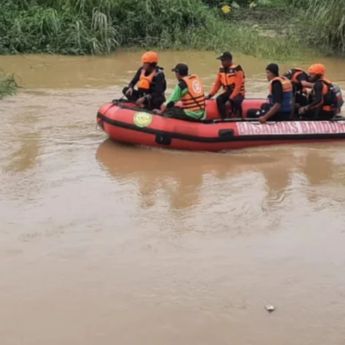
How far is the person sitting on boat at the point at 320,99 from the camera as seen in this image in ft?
31.5

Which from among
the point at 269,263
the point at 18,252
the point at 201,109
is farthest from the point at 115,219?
the point at 201,109

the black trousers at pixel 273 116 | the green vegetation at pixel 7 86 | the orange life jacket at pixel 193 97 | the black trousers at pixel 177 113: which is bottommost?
the green vegetation at pixel 7 86

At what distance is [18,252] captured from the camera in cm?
628

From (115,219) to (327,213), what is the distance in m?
1.99

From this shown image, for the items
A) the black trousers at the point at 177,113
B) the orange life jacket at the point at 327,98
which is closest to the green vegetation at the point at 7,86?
the black trousers at the point at 177,113

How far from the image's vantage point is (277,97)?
941 cm

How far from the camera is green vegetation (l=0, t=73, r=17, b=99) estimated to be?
11836 millimetres

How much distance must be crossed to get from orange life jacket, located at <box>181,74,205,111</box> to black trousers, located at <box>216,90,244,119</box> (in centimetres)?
63

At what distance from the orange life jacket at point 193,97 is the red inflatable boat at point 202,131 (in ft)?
0.69

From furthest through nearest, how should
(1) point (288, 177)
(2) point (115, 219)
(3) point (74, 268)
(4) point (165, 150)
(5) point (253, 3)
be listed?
(5) point (253, 3)
(4) point (165, 150)
(1) point (288, 177)
(2) point (115, 219)
(3) point (74, 268)

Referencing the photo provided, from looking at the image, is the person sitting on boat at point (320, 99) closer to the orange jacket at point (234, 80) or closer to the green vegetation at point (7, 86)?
the orange jacket at point (234, 80)

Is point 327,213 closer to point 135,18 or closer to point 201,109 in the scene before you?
point 201,109

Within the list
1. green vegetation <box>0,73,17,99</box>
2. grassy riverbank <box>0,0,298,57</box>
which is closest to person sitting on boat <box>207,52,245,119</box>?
green vegetation <box>0,73,17,99</box>

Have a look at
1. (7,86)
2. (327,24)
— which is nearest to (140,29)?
(327,24)
